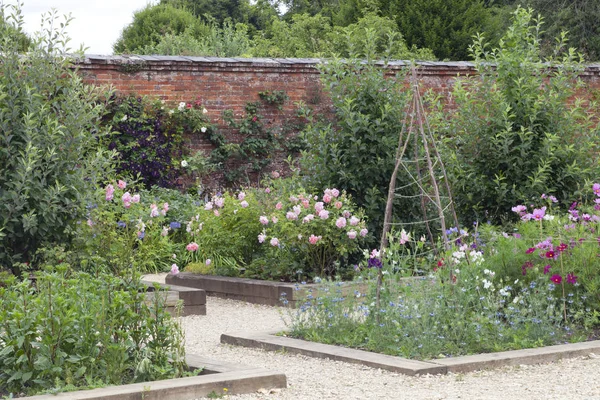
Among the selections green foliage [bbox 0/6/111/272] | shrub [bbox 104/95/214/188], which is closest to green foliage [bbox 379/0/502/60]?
shrub [bbox 104/95/214/188]

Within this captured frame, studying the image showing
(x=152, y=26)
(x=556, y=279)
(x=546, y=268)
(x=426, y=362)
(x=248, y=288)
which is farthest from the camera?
(x=152, y=26)

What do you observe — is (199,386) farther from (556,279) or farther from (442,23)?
(442,23)

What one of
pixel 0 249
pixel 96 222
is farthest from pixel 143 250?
pixel 0 249

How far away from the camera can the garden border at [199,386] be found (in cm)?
438

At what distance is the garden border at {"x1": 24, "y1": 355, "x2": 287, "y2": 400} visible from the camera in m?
4.38

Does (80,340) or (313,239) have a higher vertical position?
(313,239)

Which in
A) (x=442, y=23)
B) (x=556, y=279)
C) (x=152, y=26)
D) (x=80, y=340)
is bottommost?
(x=80, y=340)

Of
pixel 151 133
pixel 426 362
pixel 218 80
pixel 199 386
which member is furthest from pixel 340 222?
pixel 218 80

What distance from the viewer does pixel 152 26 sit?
98.1ft

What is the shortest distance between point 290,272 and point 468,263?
2.43 m

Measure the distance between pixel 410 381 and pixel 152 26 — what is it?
26345 mm

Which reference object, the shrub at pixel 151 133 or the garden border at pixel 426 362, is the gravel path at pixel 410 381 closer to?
the garden border at pixel 426 362

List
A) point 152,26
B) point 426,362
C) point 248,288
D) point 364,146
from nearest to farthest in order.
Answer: point 426,362
point 248,288
point 364,146
point 152,26

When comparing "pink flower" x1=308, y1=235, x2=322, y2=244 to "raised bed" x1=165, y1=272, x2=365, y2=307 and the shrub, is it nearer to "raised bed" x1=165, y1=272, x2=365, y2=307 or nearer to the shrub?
"raised bed" x1=165, y1=272, x2=365, y2=307
